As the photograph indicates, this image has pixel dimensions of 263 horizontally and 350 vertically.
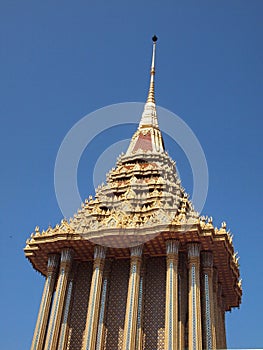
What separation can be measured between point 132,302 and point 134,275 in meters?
1.84

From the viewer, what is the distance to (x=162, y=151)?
44000 mm

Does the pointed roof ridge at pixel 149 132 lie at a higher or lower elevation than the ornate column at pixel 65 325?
higher

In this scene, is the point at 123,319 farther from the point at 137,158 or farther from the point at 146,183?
the point at 137,158

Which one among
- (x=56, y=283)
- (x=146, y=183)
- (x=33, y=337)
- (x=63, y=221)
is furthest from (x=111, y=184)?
(x=33, y=337)

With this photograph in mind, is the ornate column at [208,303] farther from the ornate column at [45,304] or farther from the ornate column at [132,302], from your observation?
the ornate column at [45,304]

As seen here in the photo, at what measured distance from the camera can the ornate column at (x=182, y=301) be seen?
1184 inches

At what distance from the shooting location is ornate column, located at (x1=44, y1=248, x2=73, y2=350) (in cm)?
3034

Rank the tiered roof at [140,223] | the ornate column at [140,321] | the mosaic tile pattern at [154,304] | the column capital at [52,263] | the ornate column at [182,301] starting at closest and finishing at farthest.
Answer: the ornate column at [140,321] < the ornate column at [182,301] < the mosaic tile pattern at [154,304] < the tiered roof at [140,223] < the column capital at [52,263]

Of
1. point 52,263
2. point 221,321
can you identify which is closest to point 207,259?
point 221,321

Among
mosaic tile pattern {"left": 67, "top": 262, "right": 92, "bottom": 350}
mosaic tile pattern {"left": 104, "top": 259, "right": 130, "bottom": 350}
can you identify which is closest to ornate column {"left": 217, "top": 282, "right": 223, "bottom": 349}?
mosaic tile pattern {"left": 104, "top": 259, "right": 130, "bottom": 350}

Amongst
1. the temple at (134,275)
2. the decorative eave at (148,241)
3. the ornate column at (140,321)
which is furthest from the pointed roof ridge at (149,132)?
the ornate column at (140,321)

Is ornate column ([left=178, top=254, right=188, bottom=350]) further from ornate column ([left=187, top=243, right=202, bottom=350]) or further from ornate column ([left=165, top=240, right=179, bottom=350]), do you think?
ornate column ([left=187, top=243, right=202, bottom=350])

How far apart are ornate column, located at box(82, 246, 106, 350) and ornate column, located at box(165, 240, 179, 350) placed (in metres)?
4.56

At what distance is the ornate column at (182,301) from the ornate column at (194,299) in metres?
1.14
